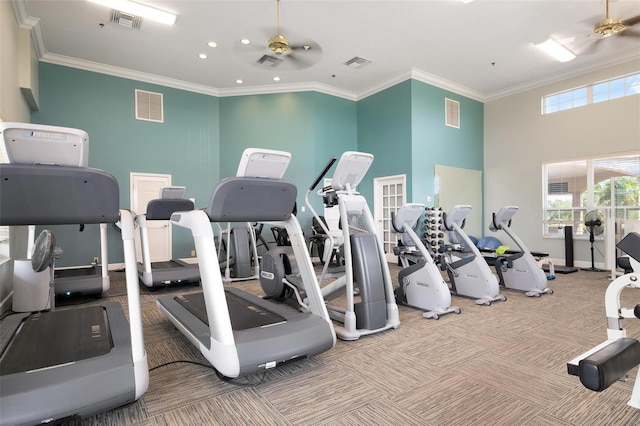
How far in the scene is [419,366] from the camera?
2.41 metres

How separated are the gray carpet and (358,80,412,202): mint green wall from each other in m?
4.90

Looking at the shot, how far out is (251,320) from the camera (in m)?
2.63

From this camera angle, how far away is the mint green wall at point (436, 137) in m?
7.39

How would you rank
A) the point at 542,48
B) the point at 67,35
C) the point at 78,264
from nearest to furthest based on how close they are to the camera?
the point at 67,35 < the point at 542,48 < the point at 78,264

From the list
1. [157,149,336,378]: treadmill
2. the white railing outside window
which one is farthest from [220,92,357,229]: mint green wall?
[157,149,336,378]: treadmill

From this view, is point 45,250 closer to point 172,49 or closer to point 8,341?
point 8,341

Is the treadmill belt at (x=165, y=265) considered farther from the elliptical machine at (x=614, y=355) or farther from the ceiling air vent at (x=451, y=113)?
the ceiling air vent at (x=451, y=113)

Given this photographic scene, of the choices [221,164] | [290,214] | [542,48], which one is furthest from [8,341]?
[542,48]

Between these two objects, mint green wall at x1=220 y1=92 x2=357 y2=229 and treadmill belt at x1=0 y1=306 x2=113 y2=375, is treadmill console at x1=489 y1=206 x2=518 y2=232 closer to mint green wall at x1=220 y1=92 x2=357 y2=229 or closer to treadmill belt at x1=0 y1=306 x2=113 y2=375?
mint green wall at x1=220 y1=92 x2=357 y2=229

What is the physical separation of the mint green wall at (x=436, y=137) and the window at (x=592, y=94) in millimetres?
1591

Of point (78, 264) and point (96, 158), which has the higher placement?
point (96, 158)

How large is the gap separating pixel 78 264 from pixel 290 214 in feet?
20.6

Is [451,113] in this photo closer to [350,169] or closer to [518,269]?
[518,269]

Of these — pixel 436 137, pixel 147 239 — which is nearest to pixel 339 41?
pixel 436 137
